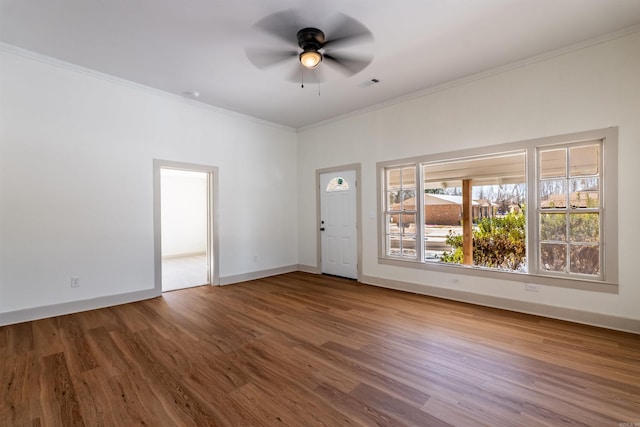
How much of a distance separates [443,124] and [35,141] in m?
5.43

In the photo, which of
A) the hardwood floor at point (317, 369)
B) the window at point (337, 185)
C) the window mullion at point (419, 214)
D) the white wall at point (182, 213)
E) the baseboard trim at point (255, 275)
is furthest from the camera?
the white wall at point (182, 213)

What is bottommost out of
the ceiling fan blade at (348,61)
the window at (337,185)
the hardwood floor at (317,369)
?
the hardwood floor at (317,369)

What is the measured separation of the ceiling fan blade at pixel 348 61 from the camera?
2986mm

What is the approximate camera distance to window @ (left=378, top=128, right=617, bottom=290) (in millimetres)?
3191

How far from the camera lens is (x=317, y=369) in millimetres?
2314

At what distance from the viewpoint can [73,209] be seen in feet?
12.1

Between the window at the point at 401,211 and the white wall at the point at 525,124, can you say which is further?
the window at the point at 401,211

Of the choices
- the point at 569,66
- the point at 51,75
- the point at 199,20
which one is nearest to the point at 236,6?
the point at 199,20

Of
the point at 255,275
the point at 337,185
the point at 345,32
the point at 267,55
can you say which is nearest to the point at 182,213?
the point at 255,275

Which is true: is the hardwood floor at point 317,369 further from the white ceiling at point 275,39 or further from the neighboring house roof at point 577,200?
the white ceiling at point 275,39

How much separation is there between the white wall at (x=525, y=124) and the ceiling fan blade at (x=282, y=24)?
2.39m

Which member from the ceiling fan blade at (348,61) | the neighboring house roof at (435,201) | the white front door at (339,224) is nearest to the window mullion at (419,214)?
the neighboring house roof at (435,201)

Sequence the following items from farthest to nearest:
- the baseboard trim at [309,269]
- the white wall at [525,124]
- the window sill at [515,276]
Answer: the baseboard trim at [309,269] → the window sill at [515,276] → the white wall at [525,124]

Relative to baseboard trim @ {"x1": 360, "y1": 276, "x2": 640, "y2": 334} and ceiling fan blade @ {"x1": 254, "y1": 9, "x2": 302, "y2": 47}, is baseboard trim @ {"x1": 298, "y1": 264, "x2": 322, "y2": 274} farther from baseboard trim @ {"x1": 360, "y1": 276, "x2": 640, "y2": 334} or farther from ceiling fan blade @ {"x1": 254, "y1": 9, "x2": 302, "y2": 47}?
ceiling fan blade @ {"x1": 254, "y1": 9, "x2": 302, "y2": 47}
